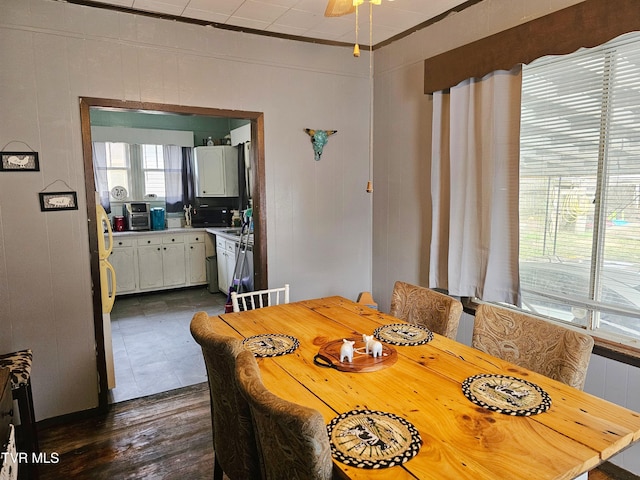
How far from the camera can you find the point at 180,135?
244 inches

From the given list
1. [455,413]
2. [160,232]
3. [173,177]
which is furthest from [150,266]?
[455,413]

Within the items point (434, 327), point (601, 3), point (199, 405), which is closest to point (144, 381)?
point (199, 405)

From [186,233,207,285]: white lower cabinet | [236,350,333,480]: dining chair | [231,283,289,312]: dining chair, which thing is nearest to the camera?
[236,350,333,480]: dining chair

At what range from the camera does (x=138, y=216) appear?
19.3ft

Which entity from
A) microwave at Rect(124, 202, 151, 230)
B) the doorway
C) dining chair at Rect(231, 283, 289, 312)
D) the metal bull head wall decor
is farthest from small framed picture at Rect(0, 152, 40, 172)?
microwave at Rect(124, 202, 151, 230)

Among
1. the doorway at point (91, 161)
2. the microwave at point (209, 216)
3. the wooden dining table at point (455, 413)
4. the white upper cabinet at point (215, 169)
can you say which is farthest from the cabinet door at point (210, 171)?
the wooden dining table at point (455, 413)

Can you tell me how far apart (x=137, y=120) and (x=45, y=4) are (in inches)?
137

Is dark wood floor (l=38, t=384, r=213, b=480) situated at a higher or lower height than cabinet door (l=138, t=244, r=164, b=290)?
lower

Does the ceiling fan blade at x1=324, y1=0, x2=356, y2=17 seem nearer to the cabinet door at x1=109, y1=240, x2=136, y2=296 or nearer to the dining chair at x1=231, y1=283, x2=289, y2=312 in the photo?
the dining chair at x1=231, y1=283, x2=289, y2=312

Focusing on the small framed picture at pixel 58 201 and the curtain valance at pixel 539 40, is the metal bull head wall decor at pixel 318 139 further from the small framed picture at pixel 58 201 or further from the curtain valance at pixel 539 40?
the small framed picture at pixel 58 201

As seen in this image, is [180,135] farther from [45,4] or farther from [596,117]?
[596,117]

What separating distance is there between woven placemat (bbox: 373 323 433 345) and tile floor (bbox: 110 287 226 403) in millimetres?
1882

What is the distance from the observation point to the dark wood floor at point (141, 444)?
2266 mm

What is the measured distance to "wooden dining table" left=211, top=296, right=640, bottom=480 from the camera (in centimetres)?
106
